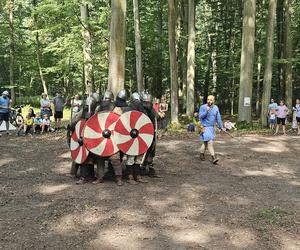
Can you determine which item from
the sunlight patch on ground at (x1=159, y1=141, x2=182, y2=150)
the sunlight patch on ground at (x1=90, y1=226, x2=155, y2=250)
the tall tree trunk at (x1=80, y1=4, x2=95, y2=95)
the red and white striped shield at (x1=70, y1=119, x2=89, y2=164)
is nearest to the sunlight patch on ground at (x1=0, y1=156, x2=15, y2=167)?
the red and white striped shield at (x1=70, y1=119, x2=89, y2=164)

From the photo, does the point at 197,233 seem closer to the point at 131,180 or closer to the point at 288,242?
the point at 288,242

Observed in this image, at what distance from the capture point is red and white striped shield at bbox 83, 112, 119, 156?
9273mm

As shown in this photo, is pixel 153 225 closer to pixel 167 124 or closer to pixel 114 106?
pixel 114 106

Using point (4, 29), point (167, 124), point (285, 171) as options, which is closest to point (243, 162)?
point (285, 171)

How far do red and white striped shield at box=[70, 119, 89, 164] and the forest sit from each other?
13.8 ft

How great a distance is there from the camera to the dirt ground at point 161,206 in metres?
6.29

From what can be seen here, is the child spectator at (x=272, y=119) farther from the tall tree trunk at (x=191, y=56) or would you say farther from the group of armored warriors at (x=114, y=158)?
the group of armored warriors at (x=114, y=158)

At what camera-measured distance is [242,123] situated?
20.8m

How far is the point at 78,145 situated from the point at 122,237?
147 inches

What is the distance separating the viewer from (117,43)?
539 inches

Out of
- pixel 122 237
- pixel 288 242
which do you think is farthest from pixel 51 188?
pixel 288 242

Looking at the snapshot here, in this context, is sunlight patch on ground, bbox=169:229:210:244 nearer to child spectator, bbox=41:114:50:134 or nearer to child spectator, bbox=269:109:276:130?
child spectator, bbox=41:114:50:134

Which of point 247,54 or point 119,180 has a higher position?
point 247,54

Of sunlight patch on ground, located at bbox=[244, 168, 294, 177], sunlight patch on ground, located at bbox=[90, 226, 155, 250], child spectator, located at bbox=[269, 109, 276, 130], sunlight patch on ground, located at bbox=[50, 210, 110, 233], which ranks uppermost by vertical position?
child spectator, located at bbox=[269, 109, 276, 130]
